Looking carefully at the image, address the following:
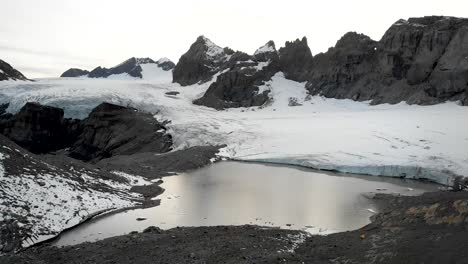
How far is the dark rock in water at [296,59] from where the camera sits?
94319 millimetres

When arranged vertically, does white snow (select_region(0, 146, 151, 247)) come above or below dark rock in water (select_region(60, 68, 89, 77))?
below

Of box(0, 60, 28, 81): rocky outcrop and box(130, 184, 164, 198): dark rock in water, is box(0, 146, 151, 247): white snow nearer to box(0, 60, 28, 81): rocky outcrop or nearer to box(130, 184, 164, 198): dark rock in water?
box(130, 184, 164, 198): dark rock in water

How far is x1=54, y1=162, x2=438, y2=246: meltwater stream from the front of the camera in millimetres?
21297

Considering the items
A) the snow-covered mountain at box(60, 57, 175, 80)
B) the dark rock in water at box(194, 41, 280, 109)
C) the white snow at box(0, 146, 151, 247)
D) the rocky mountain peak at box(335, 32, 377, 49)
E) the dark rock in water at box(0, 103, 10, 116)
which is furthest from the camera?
the snow-covered mountain at box(60, 57, 175, 80)

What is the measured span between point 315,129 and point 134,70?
122451 millimetres

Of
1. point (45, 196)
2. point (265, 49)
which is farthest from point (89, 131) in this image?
point (265, 49)

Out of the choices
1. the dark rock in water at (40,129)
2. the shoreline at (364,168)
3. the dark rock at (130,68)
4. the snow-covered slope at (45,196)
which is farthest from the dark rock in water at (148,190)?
the dark rock at (130,68)

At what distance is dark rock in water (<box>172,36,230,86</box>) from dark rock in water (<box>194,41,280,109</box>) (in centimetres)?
1038

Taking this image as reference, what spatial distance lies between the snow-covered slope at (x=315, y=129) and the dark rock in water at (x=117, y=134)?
2638mm

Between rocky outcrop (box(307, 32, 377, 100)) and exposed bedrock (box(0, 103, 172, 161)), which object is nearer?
exposed bedrock (box(0, 103, 172, 161))

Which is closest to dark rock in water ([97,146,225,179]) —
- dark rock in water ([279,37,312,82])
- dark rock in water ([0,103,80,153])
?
dark rock in water ([0,103,80,153])

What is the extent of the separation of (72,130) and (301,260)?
58.8 metres

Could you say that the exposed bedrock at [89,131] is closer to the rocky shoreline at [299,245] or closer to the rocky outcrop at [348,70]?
the rocky shoreline at [299,245]

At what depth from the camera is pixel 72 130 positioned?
6650cm
